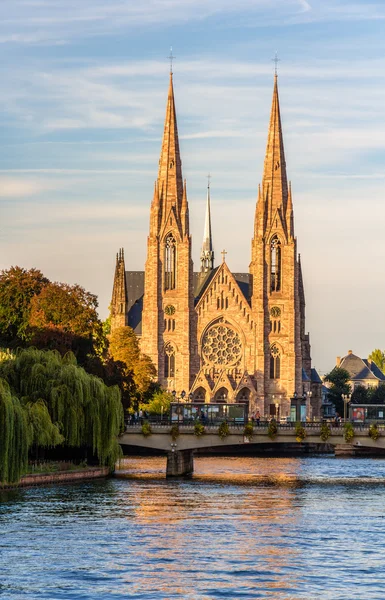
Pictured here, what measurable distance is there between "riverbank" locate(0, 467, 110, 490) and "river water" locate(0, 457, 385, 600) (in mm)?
845

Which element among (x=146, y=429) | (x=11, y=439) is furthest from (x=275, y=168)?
(x=11, y=439)

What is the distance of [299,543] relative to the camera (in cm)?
6091

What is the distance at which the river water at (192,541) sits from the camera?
51062 millimetres

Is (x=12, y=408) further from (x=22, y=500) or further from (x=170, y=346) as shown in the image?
(x=170, y=346)

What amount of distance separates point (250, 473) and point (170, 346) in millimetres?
66186

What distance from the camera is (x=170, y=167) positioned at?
170625mm

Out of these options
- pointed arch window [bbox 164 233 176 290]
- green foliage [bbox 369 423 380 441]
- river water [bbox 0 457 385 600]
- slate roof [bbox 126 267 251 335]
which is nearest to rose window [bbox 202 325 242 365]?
slate roof [bbox 126 267 251 335]

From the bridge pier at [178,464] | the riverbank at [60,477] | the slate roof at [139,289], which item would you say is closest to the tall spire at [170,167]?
the slate roof at [139,289]

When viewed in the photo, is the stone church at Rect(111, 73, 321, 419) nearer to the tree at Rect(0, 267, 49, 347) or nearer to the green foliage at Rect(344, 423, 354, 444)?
the tree at Rect(0, 267, 49, 347)

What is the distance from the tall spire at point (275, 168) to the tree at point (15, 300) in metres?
52.7

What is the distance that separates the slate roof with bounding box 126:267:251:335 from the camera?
17712 centimetres

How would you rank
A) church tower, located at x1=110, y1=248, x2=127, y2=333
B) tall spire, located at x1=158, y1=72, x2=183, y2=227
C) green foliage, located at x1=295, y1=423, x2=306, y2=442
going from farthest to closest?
1. church tower, located at x1=110, y1=248, x2=127, y2=333
2. tall spire, located at x1=158, y1=72, x2=183, y2=227
3. green foliage, located at x1=295, y1=423, x2=306, y2=442

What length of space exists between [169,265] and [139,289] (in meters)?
15.2

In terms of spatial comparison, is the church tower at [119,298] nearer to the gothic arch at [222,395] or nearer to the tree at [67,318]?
the gothic arch at [222,395]
